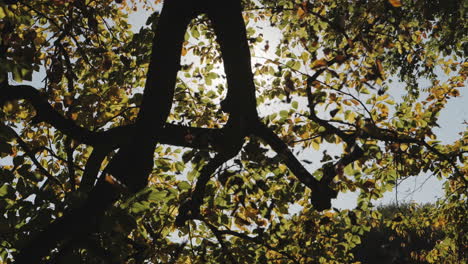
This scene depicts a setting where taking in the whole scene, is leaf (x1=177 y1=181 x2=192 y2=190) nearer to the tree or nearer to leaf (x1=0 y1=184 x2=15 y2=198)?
the tree

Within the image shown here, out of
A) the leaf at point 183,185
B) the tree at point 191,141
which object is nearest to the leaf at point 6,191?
the tree at point 191,141

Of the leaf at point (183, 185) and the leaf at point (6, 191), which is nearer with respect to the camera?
the leaf at point (6, 191)

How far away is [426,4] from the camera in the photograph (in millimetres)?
7492

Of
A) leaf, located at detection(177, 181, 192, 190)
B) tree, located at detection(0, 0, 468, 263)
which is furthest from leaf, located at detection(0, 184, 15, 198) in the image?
leaf, located at detection(177, 181, 192, 190)

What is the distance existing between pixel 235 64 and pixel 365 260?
38126 mm

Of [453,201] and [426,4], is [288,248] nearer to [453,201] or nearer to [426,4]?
[453,201]

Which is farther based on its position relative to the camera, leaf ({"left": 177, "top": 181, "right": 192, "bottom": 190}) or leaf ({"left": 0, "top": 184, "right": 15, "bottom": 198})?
leaf ({"left": 177, "top": 181, "right": 192, "bottom": 190})

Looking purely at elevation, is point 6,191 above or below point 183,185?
below

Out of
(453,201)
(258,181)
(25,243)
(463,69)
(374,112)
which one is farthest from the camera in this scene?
(453,201)

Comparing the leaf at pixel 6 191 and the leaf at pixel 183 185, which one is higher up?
the leaf at pixel 183 185

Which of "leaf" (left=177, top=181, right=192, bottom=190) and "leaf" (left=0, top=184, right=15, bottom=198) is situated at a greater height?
"leaf" (left=177, top=181, right=192, bottom=190)

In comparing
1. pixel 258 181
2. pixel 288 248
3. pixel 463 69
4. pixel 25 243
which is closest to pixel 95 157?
pixel 25 243

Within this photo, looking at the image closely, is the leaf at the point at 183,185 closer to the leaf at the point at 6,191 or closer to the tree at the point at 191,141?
the tree at the point at 191,141

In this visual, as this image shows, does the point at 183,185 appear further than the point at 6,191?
Yes
